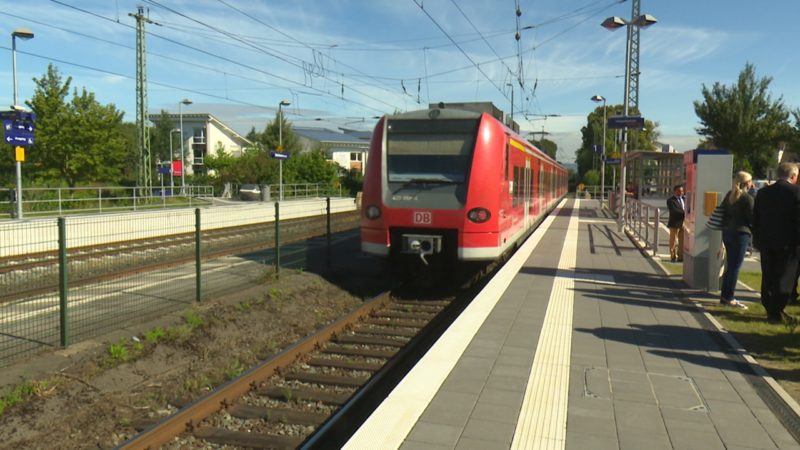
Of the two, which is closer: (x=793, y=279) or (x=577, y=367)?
(x=577, y=367)

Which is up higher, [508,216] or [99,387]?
[508,216]

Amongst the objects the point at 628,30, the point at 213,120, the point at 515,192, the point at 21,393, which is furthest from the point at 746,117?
the point at 213,120

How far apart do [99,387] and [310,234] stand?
11558 millimetres

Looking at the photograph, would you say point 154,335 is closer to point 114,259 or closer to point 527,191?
point 114,259

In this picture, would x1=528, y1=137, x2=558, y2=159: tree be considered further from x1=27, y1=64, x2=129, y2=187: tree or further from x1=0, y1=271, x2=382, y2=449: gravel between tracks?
x1=0, y1=271, x2=382, y2=449: gravel between tracks

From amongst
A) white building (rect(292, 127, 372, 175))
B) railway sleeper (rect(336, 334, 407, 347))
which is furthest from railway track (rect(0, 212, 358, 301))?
white building (rect(292, 127, 372, 175))

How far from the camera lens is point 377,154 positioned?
9844mm

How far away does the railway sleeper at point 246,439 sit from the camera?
15.1ft

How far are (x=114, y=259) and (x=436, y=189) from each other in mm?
5760

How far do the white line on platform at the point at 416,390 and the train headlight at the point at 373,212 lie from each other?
258cm

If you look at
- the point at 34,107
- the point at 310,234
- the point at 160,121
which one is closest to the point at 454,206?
the point at 310,234

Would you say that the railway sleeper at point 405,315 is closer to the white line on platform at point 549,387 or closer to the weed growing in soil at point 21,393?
the white line on platform at point 549,387

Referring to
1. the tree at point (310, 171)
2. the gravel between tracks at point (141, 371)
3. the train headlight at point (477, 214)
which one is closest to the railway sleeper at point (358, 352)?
the gravel between tracks at point (141, 371)

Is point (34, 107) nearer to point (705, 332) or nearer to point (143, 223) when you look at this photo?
point (143, 223)
